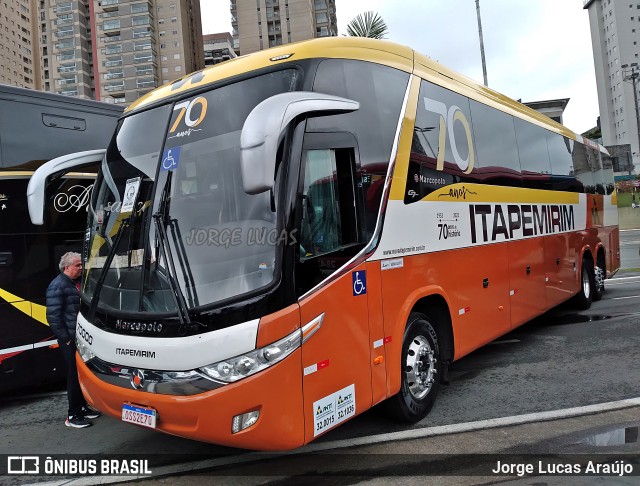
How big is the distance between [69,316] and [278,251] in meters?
2.86

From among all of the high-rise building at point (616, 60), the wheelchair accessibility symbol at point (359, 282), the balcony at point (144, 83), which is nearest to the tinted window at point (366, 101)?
the wheelchair accessibility symbol at point (359, 282)

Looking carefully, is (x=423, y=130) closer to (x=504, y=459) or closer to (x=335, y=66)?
(x=335, y=66)

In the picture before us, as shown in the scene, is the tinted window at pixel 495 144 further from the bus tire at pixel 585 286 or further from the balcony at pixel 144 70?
the balcony at pixel 144 70

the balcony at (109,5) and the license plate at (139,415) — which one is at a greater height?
the balcony at (109,5)

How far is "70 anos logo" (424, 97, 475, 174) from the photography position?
5359 mm

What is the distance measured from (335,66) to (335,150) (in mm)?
700

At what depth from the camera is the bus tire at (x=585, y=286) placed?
9906 mm

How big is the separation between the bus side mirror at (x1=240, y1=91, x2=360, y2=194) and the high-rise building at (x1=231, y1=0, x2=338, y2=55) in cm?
10214

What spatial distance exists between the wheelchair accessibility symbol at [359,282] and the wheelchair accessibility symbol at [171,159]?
1.56 m

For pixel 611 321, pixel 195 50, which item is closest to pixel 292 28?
pixel 195 50

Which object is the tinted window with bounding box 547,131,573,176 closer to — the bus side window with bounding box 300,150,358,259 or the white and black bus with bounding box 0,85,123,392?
the bus side window with bounding box 300,150,358,259

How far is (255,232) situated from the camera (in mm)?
3537

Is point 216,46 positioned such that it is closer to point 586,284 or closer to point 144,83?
point 144,83

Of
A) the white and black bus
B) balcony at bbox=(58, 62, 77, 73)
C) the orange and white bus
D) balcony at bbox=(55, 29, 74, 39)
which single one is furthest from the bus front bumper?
balcony at bbox=(55, 29, 74, 39)
